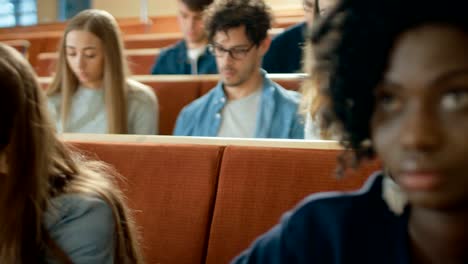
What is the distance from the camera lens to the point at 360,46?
45 centimetres

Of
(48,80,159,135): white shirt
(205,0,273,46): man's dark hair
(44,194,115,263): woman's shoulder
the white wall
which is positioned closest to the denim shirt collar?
(205,0,273,46): man's dark hair

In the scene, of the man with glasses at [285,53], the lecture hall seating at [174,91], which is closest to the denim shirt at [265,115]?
the lecture hall seating at [174,91]

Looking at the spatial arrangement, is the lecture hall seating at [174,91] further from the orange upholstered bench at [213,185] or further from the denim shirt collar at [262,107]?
the orange upholstered bench at [213,185]

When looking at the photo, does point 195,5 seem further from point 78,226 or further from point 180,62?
point 78,226

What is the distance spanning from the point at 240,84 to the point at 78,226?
2.86ft

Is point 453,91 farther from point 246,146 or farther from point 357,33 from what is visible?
point 246,146

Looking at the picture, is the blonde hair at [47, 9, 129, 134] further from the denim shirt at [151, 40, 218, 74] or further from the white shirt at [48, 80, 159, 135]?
the denim shirt at [151, 40, 218, 74]

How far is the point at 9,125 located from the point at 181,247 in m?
0.40

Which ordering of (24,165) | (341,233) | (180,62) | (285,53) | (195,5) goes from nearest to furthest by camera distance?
(341,233) → (24,165) → (285,53) → (195,5) → (180,62)

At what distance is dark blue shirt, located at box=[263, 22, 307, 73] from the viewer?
2.29 metres

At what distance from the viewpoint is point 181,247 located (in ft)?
4.04

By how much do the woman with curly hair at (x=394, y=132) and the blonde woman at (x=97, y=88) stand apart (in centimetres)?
151

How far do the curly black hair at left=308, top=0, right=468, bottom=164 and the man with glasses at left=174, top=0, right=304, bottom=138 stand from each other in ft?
4.15

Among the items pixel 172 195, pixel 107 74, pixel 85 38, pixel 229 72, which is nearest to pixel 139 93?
pixel 107 74
